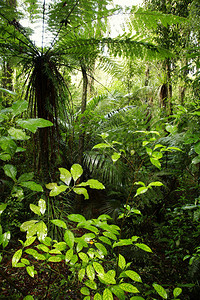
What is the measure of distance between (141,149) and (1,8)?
1.55 meters

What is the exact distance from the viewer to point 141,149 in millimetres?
1916

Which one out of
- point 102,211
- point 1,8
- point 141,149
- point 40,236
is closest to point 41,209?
point 40,236

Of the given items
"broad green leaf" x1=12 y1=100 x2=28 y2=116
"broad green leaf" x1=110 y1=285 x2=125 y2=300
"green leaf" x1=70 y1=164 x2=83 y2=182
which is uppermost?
"broad green leaf" x1=12 y1=100 x2=28 y2=116

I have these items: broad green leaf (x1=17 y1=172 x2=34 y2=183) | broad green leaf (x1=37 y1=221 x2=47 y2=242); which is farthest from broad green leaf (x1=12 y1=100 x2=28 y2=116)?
broad green leaf (x1=37 y1=221 x2=47 y2=242)

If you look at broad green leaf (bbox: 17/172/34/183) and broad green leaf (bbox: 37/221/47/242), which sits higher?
broad green leaf (bbox: 17/172/34/183)

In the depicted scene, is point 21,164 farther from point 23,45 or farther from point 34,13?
point 34,13

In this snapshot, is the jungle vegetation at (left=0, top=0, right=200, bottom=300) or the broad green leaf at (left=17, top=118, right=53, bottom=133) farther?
the jungle vegetation at (left=0, top=0, right=200, bottom=300)

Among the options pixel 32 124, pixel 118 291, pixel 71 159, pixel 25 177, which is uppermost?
pixel 32 124

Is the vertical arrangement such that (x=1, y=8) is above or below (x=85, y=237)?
above

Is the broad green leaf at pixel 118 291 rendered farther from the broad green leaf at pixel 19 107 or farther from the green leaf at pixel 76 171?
the broad green leaf at pixel 19 107

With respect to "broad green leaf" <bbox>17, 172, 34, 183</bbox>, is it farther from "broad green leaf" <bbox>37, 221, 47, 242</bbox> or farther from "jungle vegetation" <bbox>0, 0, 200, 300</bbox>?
"broad green leaf" <bbox>37, 221, 47, 242</bbox>

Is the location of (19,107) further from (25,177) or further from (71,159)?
(71,159)

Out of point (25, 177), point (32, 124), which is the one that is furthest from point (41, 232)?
point (32, 124)

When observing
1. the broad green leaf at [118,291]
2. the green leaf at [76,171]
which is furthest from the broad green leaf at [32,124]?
the broad green leaf at [118,291]
